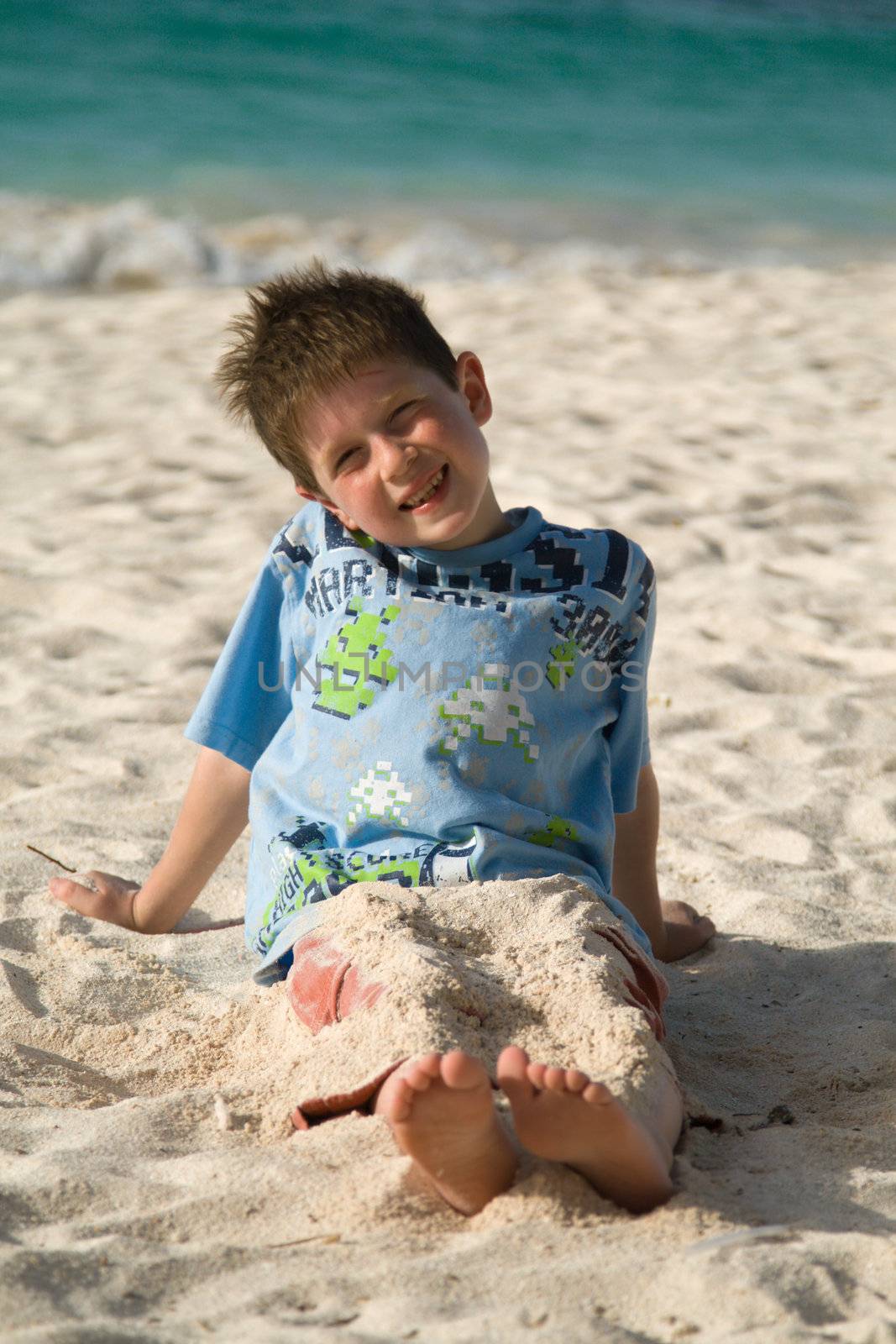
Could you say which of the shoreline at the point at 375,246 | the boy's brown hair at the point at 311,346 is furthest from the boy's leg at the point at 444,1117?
the shoreline at the point at 375,246

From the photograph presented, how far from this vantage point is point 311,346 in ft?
6.75

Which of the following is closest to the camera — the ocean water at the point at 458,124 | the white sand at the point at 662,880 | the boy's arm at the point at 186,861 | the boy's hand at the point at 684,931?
the white sand at the point at 662,880

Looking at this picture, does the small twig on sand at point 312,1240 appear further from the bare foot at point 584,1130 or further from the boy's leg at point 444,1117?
the bare foot at point 584,1130

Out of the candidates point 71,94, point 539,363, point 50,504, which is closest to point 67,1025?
point 50,504

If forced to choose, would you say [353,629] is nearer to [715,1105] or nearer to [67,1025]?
[67,1025]

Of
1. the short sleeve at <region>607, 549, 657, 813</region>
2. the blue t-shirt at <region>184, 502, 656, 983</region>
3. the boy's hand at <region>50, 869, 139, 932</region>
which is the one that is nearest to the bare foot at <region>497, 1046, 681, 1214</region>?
the blue t-shirt at <region>184, 502, 656, 983</region>

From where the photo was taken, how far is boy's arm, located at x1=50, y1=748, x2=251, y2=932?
7.68 ft

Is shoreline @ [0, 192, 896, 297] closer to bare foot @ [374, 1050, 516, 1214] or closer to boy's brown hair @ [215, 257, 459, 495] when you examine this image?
boy's brown hair @ [215, 257, 459, 495]

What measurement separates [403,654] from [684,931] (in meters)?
0.76

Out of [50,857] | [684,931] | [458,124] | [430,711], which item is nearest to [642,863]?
[684,931]

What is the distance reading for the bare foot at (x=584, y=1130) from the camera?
144 cm

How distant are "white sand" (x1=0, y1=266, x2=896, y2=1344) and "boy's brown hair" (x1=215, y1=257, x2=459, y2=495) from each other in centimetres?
88

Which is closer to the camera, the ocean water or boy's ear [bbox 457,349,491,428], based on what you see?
boy's ear [bbox 457,349,491,428]

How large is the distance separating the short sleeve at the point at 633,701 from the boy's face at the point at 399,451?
0.33 m
